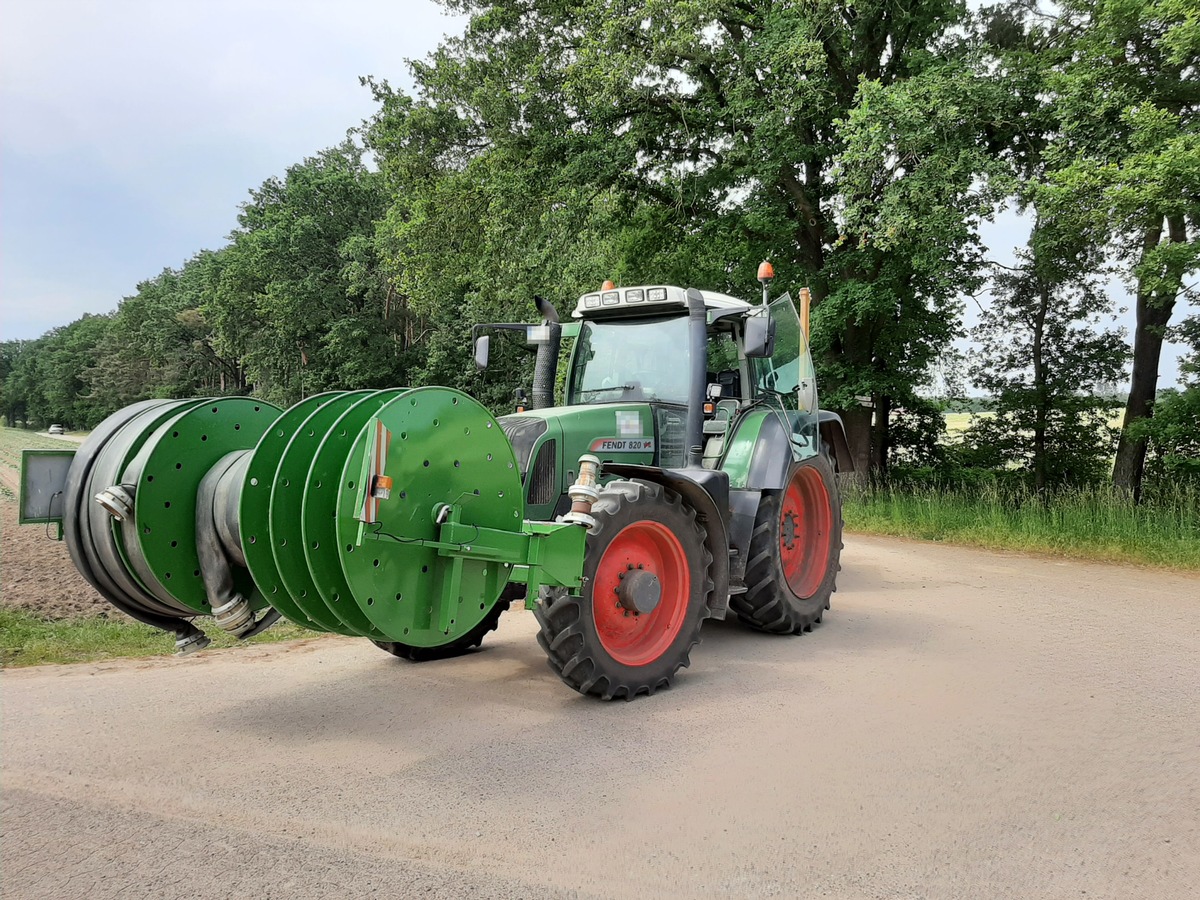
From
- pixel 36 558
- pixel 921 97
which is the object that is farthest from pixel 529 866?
pixel 921 97

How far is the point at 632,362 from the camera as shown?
6410mm

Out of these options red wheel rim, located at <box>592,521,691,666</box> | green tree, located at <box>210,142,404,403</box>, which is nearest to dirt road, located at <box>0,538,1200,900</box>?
red wheel rim, located at <box>592,521,691,666</box>

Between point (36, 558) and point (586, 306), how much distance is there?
862cm

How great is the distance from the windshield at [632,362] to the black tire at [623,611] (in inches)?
53.8

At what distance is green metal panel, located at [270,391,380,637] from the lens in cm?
347

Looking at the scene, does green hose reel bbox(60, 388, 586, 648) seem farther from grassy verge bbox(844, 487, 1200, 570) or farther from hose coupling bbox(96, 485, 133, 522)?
grassy verge bbox(844, 487, 1200, 570)

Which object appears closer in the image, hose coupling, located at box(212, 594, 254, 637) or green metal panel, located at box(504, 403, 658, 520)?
hose coupling, located at box(212, 594, 254, 637)

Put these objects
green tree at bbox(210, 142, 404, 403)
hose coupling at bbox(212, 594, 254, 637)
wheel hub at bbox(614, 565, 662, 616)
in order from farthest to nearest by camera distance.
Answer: green tree at bbox(210, 142, 404, 403), wheel hub at bbox(614, 565, 662, 616), hose coupling at bbox(212, 594, 254, 637)

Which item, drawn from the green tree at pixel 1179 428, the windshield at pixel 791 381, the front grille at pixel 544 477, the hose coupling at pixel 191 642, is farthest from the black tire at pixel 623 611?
the green tree at pixel 1179 428

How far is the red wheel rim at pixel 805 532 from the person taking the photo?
691 centimetres

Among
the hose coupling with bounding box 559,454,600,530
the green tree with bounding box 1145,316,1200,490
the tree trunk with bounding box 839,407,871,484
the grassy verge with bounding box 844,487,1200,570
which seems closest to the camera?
the hose coupling with bounding box 559,454,600,530

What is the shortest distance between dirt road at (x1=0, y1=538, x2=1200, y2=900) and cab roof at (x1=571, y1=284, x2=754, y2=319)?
2619 millimetres

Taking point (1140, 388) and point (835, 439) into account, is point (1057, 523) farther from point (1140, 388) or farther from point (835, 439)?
point (835, 439)

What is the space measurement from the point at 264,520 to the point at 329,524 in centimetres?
29
